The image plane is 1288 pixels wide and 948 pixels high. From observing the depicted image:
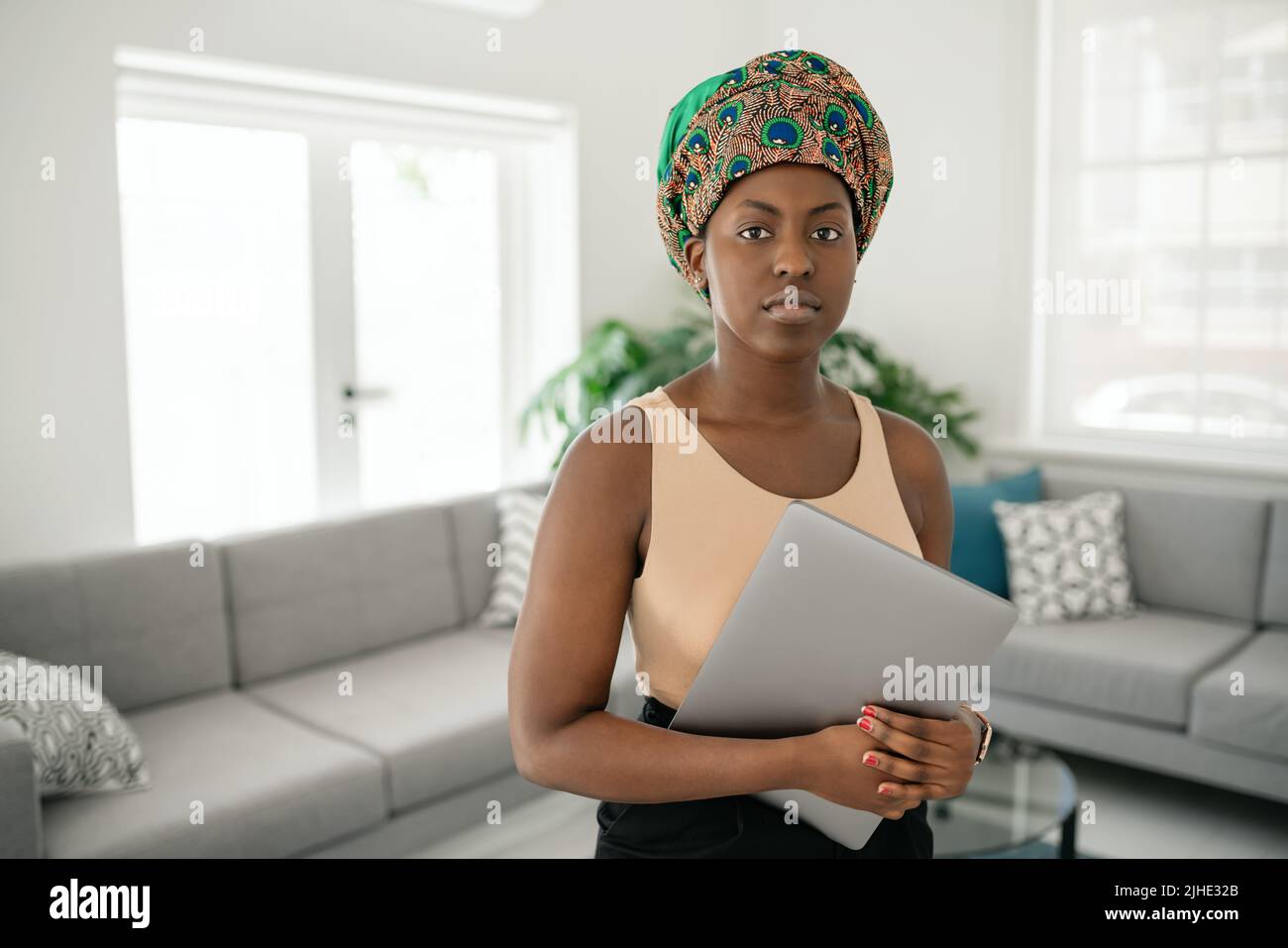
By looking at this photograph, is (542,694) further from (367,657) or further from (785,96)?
(367,657)

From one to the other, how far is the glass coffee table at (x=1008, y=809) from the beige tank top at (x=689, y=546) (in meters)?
1.50

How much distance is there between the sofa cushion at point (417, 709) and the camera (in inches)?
104

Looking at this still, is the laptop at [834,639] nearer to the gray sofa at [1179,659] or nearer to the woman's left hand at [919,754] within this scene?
the woman's left hand at [919,754]

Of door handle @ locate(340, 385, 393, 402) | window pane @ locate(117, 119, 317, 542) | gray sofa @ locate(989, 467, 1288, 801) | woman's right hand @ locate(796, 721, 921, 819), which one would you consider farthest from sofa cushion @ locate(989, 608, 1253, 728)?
woman's right hand @ locate(796, 721, 921, 819)

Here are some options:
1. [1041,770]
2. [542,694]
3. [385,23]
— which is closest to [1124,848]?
[1041,770]

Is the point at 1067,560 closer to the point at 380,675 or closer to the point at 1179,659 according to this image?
the point at 1179,659

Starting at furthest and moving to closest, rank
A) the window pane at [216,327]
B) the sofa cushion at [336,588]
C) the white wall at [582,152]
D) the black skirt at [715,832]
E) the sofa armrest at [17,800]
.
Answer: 1. the window pane at [216,327]
2. the sofa cushion at [336,588]
3. the white wall at [582,152]
4. the sofa armrest at [17,800]
5. the black skirt at [715,832]

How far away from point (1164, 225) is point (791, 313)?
138 inches

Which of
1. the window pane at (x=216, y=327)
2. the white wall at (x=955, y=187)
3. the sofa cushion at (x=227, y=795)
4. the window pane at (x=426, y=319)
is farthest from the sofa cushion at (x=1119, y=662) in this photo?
the window pane at (x=216, y=327)

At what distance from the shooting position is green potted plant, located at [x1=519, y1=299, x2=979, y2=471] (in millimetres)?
3918

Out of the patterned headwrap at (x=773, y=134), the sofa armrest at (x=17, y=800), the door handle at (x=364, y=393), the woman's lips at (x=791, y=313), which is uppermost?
the patterned headwrap at (x=773, y=134)

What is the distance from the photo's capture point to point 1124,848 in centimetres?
288

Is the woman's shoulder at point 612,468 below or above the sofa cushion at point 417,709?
Result: above
